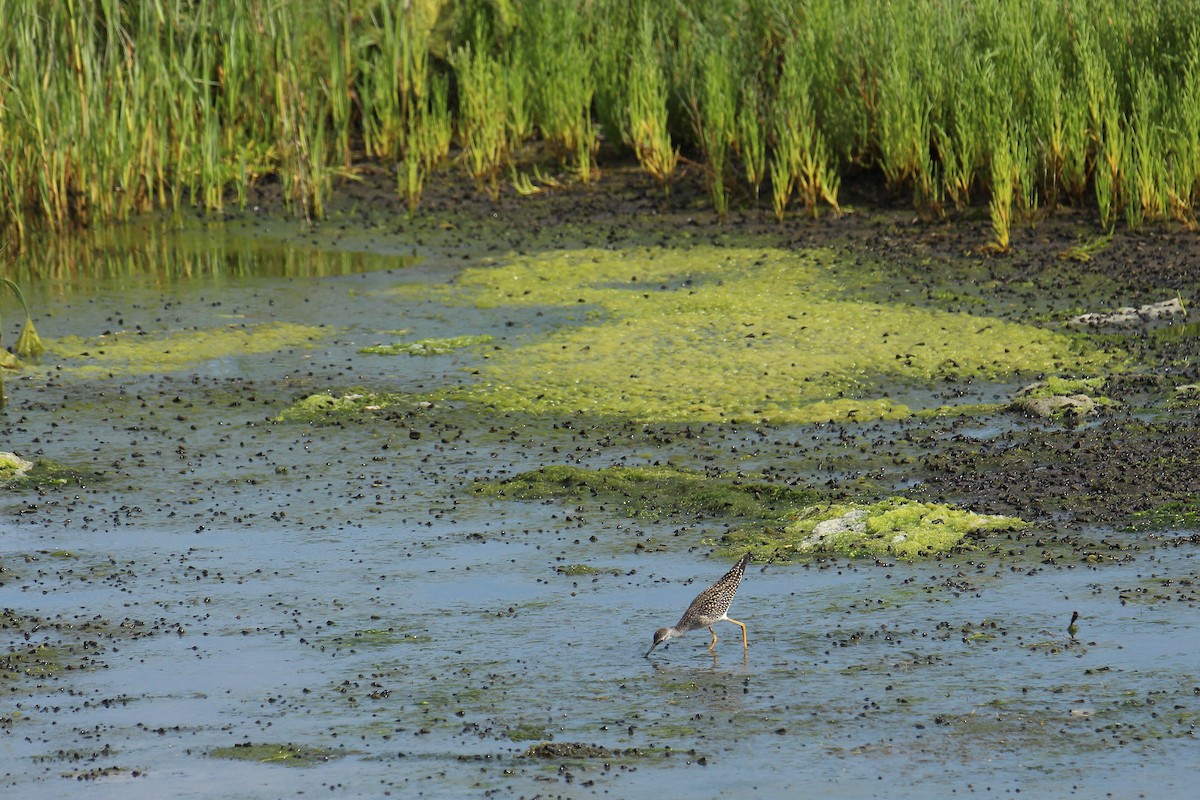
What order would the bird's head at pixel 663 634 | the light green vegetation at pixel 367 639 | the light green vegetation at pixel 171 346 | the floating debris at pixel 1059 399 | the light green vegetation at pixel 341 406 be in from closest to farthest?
the bird's head at pixel 663 634
the light green vegetation at pixel 367 639
the floating debris at pixel 1059 399
the light green vegetation at pixel 341 406
the light green vegetation at pixel 171 346

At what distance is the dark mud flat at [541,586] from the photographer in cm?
453

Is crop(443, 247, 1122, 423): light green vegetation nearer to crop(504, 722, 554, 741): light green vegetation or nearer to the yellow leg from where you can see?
the yellow leg

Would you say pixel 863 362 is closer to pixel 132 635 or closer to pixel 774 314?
pixel 774 314

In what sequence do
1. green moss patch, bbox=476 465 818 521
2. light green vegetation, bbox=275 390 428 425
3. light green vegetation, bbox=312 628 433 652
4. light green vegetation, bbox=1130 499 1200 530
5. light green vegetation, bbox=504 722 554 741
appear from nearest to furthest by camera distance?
light green vegetation, bbox=504 722 554 741 < light green vegetation, bbox=312 628 433 652 < light green vegetation, bbox=1130 499 1200 530 < green moss patch, bbox=476 465 818 521 < light green vegetation, bbox=275 390 428 425

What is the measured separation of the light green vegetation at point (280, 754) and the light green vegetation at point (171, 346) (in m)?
4.61

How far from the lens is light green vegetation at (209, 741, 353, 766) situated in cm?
456

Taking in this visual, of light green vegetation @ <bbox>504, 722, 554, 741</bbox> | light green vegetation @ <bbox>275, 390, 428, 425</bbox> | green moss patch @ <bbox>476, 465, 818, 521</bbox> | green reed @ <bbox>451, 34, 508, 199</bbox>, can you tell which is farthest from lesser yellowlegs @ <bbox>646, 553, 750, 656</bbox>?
green reed @ <bbox>451, 34, 508, 199</bbox>

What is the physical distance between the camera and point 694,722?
475 centimetres

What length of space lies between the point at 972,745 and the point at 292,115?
766 centimetres

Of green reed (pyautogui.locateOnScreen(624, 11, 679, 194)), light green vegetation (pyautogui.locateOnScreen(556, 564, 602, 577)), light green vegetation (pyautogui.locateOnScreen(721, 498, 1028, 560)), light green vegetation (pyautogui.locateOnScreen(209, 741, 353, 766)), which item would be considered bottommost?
light green vegetation (pyautogui.locateOnScreen(209, 741, 353, 766))

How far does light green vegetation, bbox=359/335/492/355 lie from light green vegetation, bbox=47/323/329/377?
0.44m

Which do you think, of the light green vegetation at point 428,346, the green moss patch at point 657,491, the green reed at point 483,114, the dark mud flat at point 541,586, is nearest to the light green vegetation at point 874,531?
the dark mud flat at point 541,586

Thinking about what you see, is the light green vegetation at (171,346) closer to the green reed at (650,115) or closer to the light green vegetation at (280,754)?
the green reed at (650,115)

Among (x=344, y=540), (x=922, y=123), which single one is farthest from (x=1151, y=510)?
(x=922, y=123)
